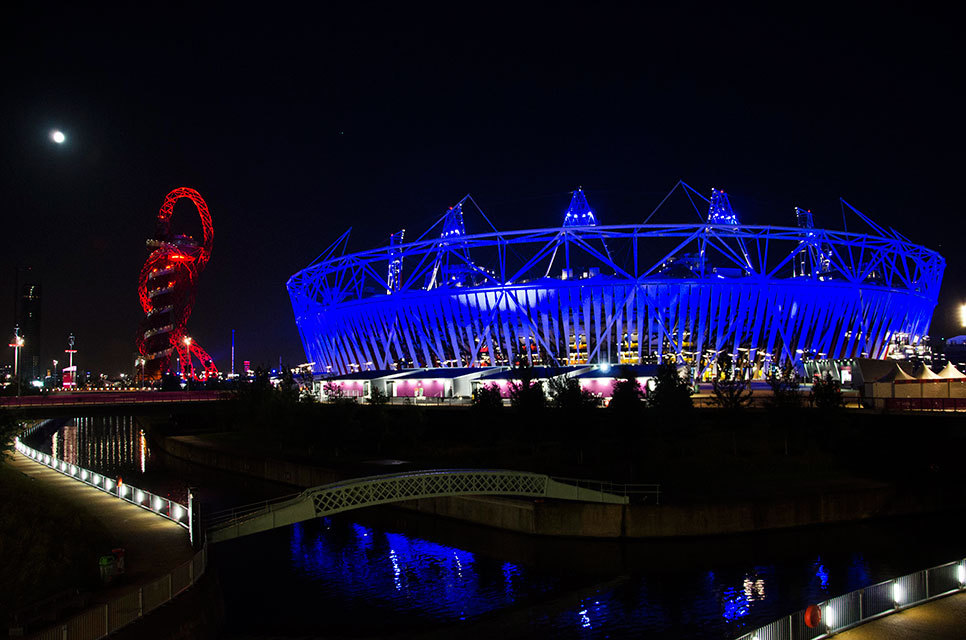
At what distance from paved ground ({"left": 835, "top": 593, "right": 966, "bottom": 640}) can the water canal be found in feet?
17.1

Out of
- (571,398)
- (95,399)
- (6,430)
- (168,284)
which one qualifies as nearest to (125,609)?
(6,430)

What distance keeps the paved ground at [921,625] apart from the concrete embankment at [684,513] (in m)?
11.8

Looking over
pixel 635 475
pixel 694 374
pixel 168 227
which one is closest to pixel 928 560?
pixel 635 475

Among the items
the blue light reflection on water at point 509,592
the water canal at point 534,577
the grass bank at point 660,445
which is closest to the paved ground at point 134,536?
the water canal at point 534,577

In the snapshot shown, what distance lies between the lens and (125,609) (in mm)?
13312

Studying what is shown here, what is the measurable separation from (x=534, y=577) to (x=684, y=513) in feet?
18.9

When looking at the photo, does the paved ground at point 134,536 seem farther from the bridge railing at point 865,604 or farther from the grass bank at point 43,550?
the bridge railing at point 865,604

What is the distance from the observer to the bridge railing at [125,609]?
483 inches

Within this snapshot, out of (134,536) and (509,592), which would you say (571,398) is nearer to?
(509,592)

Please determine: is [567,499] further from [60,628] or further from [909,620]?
[60,628]

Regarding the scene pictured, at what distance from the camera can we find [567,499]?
2573cm

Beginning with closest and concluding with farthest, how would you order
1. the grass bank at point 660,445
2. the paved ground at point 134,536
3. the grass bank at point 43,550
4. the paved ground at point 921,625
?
the paved ground at point 921,625 → the grass bank at point 43,550 → the paved ground at point 134,536 → the grass bank at point 660,445

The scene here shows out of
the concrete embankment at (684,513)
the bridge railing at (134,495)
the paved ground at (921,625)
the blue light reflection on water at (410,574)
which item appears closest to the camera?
the paved ground at (921,625)

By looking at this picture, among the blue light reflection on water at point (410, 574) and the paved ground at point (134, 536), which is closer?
the paved ground at point (134, 536)
